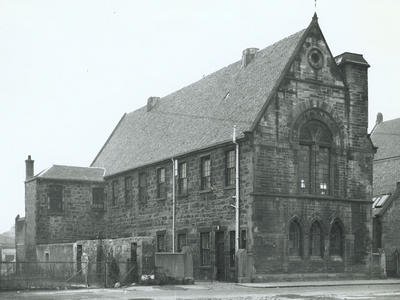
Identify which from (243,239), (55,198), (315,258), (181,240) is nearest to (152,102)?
(55,198)

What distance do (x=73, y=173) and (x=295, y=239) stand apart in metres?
19.5

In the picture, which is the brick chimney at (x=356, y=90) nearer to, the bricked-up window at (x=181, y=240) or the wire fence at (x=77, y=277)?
the bricked-up window at (x=181, y=240)

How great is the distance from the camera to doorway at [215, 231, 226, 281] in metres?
33.2

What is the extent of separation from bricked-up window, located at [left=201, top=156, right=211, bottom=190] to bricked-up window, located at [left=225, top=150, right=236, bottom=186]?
5.14ft

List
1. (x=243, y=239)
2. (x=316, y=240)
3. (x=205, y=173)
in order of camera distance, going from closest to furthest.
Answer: (x=243, y=239) → (x=316, y=240) → (x=205, y=173)

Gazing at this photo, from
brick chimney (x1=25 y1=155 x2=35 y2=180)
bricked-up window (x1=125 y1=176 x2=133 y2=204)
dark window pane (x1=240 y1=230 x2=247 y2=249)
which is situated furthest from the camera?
brick chimney (x1=25 y1=155 x2=35 y2=180)

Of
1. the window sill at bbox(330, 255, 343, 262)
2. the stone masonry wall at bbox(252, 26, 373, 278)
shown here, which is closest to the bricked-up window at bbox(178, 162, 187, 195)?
the stone masonry wall at bbox(252, 26, 373, 278)

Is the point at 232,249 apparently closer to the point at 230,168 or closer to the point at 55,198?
the point at 230,168

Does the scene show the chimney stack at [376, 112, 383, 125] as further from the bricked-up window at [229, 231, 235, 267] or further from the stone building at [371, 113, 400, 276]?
the bricked-up window at [229, 231, 235, 267]

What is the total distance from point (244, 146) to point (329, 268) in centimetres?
730

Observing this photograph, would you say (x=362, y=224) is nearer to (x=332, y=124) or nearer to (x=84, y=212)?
(x=332, y=124)

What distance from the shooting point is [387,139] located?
2124 inches

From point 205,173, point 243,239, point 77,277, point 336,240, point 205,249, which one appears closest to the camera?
point 243,239

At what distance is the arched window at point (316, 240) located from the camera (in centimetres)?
3322
